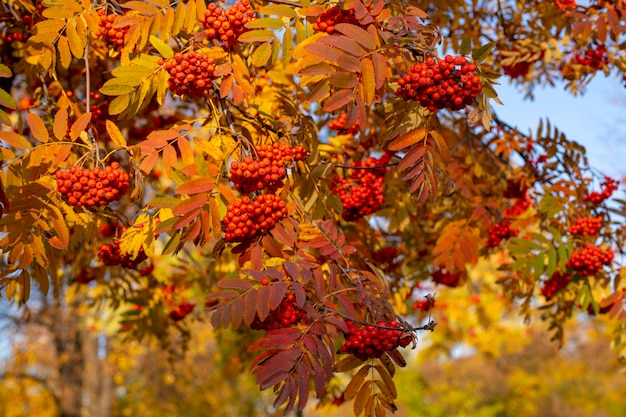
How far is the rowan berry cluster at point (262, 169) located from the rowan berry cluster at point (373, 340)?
1.83 ft

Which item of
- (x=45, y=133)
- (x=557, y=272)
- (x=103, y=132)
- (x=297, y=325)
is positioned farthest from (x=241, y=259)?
(x=557, y=272)

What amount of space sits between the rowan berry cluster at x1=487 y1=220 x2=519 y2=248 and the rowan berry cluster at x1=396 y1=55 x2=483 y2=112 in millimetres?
1876

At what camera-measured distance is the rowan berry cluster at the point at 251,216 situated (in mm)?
2191

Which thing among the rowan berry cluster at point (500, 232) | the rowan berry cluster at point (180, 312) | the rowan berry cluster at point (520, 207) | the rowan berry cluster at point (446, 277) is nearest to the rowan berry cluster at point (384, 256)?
the rowan berry cluster at point (446, 277)

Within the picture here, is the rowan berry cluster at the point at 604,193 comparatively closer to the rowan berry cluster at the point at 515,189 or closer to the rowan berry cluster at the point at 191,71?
the rowan berry cluster at the point at 515,189

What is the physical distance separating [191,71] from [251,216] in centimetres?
54

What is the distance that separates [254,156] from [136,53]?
718 mm

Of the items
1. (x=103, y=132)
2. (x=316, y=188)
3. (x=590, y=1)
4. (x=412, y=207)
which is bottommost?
(x=103, y=132)

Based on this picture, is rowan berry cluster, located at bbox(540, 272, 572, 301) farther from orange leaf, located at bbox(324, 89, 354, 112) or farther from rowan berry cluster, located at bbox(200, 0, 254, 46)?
rowan berry cluster, located at bbox(200, 0, 254, 46)

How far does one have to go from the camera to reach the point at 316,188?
278cm

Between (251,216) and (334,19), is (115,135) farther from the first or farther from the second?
(334,19)

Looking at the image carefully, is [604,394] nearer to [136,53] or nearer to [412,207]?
[412,207]

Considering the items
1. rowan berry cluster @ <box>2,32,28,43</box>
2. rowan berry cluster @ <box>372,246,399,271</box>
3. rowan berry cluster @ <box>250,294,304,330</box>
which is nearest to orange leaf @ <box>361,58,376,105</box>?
rowan berry cluster @ <box>250,294,304,330</box>

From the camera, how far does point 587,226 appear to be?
3633 millimetres
